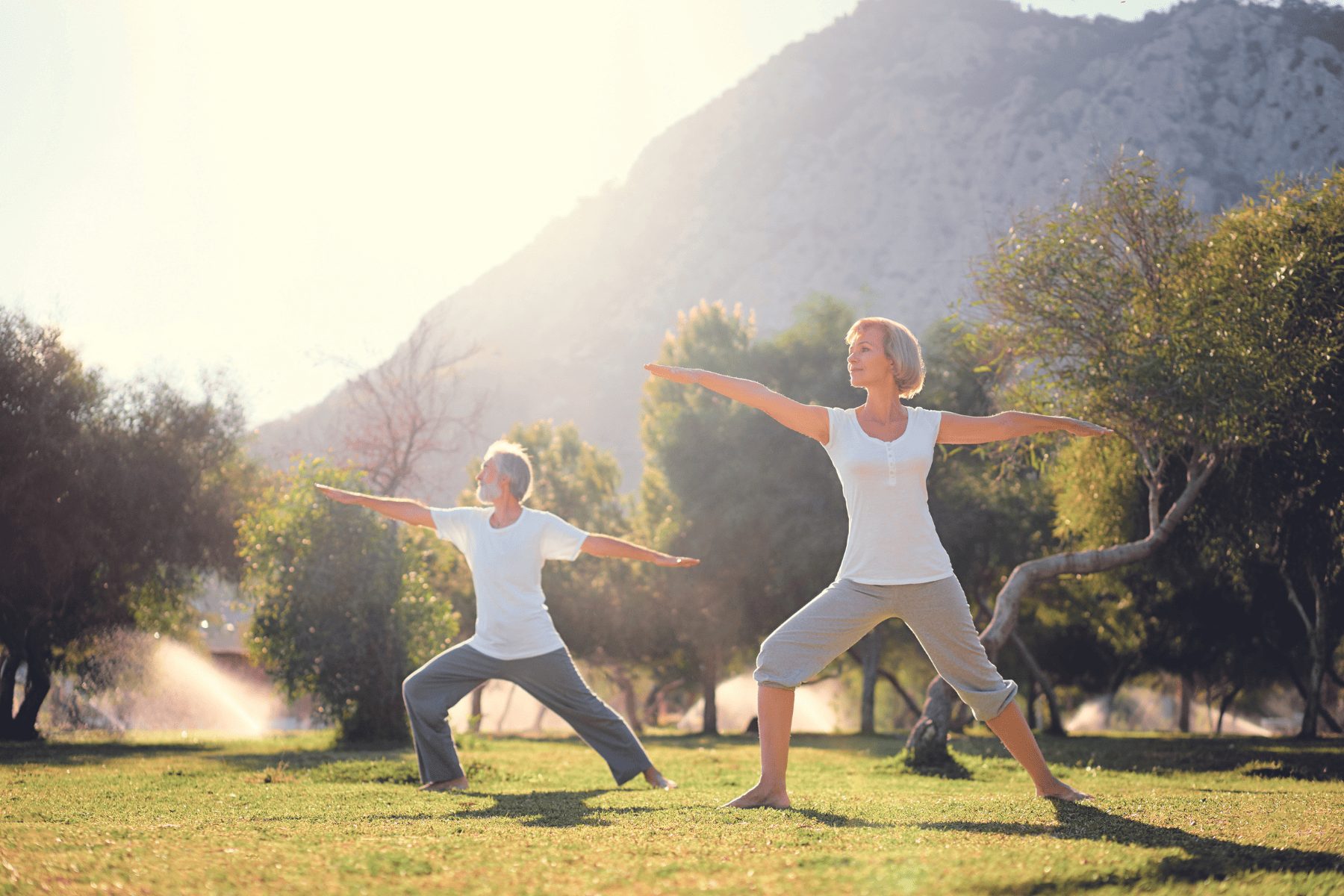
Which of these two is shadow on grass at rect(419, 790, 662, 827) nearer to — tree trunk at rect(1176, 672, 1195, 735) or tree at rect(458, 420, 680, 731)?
tree at rect(458, 420, 680, 731)

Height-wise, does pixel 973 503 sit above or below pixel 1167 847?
above

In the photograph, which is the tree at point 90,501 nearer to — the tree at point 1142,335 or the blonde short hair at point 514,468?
the blonde short hair at point 514,468

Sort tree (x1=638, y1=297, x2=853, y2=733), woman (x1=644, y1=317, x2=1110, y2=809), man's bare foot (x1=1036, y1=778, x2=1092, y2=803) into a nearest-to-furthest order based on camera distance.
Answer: woman (x1=644, y1=317, x2=1110, y2=809) → man's bare foot (x1=1036, y1=778, x2=1092, y2=803) → tree (x1=638, y1=297, x2=853, y2=733)

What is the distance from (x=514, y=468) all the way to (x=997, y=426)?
3659 mm

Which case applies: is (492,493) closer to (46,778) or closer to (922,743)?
(46,778)

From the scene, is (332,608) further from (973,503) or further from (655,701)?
(655,701)

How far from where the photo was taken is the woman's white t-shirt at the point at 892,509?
471 centimetres

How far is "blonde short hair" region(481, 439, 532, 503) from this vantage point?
7.00 meters

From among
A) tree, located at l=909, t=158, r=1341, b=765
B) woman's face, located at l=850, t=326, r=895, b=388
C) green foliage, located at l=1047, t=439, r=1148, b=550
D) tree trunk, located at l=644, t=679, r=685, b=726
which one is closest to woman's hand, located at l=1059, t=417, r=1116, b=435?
woman's face, located at l=850, t=326, r=895, b=388

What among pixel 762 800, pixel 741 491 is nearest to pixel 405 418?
pixel 741 491

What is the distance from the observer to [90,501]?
50.1ft

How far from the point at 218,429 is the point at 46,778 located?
11175mm

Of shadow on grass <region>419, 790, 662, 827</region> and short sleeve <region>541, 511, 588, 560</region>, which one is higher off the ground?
short sleeve <region>541, 511, 588, 560</region>

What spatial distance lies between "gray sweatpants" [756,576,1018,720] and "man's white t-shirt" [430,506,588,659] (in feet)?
7.26
